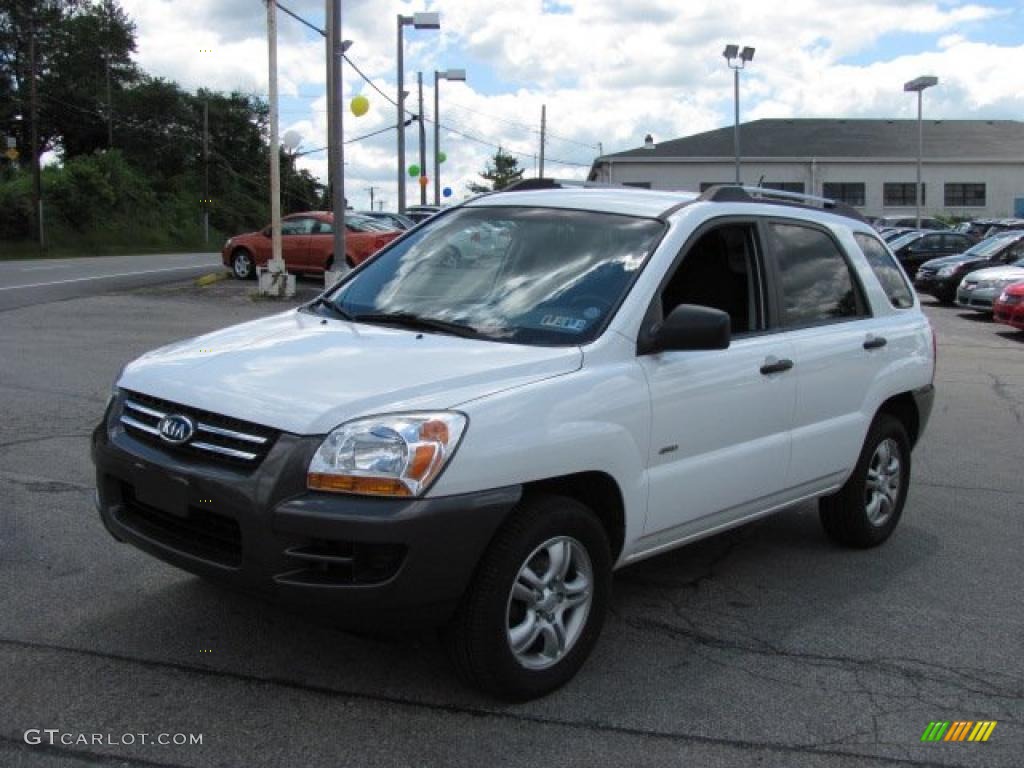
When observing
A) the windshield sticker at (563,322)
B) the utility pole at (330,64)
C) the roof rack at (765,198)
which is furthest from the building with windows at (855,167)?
the windshield sticker at (563,322)

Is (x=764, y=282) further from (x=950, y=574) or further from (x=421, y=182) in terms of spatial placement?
(x=421, y=182)

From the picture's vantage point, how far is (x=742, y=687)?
12.5 ft

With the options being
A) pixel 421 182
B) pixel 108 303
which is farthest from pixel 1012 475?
pixel 421 182

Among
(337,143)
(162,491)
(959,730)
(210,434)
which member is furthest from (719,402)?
(337,143)

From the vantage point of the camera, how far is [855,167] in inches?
2322

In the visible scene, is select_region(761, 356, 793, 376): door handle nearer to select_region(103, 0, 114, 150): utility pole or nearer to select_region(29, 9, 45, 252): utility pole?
select_region(29, 9, 45, 252): utility pole

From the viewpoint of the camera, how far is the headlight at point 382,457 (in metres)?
3.21

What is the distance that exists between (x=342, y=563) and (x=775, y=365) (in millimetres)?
2300

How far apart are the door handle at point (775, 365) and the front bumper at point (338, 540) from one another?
5.44 ft

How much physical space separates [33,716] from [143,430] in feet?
3.34

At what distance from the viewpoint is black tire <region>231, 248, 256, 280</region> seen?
23359mm

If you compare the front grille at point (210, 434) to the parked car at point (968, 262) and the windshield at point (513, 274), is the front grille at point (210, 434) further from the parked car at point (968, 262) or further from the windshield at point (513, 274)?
the parked car at point (968, 262)

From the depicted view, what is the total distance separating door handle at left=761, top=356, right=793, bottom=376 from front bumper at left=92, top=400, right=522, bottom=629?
1.66 m

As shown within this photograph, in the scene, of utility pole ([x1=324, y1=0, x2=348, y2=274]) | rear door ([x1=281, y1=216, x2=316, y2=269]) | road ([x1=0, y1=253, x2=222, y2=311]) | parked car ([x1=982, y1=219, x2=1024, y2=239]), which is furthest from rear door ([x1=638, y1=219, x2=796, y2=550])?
parked car ([x1=982, y1=219, x2=1024, y2=239])
